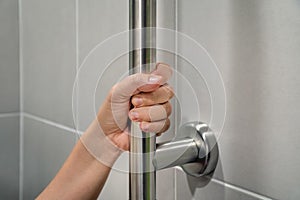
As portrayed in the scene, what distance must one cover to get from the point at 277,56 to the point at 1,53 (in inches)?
34.3

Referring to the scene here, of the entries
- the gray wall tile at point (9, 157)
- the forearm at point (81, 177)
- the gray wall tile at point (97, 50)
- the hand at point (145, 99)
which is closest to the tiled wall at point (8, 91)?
the gray wall tile at point (9, 157)

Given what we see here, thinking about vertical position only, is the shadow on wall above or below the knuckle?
below

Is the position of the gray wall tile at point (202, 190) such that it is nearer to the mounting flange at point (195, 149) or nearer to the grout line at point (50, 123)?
the mounting flange at point (195, 149)

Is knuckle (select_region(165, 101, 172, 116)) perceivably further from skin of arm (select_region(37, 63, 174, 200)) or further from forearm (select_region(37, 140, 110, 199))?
forearm (select_region(37, 140, 110, 199))

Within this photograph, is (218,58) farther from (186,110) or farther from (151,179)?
(151,179)

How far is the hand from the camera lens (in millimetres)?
490

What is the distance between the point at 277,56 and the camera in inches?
20.2

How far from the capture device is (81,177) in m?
0.71

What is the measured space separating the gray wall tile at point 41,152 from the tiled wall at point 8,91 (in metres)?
0.04

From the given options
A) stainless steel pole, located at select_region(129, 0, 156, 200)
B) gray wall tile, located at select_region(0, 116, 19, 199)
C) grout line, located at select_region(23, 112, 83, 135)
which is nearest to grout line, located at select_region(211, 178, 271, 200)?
stainless steel pole, located at select_region(129, 0, 156, 200)

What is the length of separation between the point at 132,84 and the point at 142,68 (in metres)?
0.02

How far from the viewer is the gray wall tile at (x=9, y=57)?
1198 mm

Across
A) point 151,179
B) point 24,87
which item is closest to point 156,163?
point 151,179

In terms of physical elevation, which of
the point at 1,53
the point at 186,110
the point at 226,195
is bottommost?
the point at 226,195
